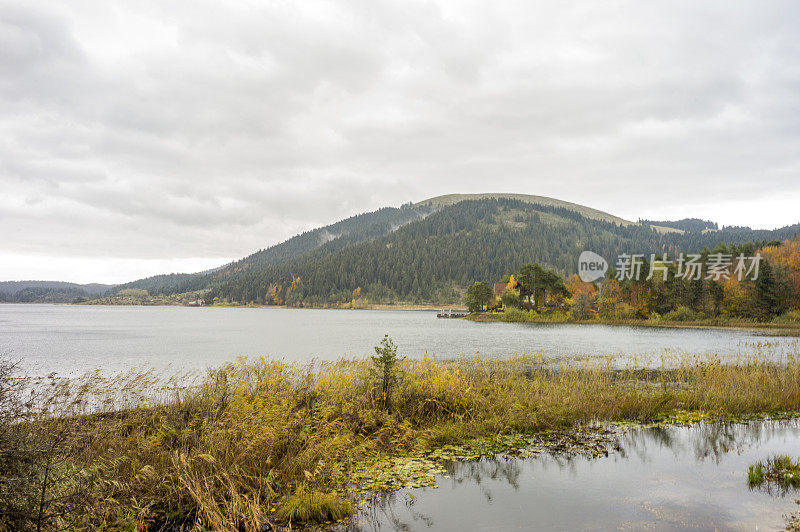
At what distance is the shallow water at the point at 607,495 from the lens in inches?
299

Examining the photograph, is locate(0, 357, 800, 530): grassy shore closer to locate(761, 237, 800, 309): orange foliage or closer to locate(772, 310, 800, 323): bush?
locate(772, 310, 800, 323): bush

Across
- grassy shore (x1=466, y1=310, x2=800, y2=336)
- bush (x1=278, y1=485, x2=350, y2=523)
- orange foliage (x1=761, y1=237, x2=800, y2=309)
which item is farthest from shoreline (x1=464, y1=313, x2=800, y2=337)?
bush (x1=278, y1=485, x2=350, y2=523)

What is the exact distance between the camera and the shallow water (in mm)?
7602

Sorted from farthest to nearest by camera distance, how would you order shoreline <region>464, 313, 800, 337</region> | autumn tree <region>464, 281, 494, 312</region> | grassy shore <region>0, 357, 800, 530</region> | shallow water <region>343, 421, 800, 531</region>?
autumn tree <region>464, 281, 494, 312</region>
shoreline <region>464, 313, 800, 337</region>
shallow water <region>343, 421, 800, 531</region>
grassy shore <region>0, 357, 800, 530</region>

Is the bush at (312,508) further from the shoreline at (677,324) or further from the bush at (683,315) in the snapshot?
the bush at (683,315)

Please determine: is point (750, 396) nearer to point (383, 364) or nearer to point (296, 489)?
point (383, 364)

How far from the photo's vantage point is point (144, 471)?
805cm

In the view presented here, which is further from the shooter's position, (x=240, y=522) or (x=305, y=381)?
(x=305, y=381)

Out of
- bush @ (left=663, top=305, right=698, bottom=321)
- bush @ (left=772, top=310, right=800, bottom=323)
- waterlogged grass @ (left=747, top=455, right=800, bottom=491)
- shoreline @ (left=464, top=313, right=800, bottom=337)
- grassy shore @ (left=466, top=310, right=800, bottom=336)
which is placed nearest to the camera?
waterlogged grass @ (left=747, top=455, right=800, bottom=491)

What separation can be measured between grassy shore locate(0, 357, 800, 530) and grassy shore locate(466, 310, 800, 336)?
56.4 m

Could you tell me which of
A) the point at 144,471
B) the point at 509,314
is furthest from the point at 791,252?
the point at 144,471

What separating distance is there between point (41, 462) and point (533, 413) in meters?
12.0

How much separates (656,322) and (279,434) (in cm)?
8948

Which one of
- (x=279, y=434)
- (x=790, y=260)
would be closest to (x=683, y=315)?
(x=790, y=260)
